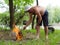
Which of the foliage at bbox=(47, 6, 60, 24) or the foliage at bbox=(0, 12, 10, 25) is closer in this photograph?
the foliage at bbox=(0, 12, 10, 25)

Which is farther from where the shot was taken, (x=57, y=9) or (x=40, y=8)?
(x=57, y=9)

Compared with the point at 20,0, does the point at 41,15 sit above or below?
below

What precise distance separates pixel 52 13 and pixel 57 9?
2.39ft

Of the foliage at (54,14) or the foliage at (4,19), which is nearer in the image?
the foliage at (4,19)

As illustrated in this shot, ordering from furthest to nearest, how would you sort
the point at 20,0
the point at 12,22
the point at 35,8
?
the point at 20,0
the point at 12,22
the point at 35,8

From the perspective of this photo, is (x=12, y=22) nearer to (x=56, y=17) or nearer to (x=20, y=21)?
(x=20, y=21)

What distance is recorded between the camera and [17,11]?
1184 cm

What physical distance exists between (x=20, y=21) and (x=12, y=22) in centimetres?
352

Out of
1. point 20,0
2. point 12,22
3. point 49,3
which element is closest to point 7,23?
point 20,0

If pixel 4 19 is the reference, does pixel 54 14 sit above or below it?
above

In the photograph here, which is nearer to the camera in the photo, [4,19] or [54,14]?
[4,19]

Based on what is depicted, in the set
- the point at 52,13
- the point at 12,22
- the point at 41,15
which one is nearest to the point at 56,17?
the point at 52,13

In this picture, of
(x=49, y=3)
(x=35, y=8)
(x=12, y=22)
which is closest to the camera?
(x=35, y=8)

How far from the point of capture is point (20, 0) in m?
9.55
